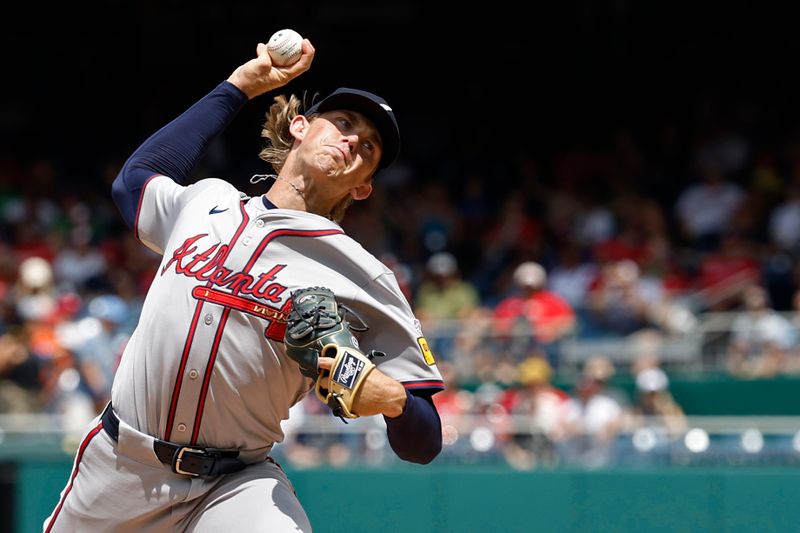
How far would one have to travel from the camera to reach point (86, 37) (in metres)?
17.3

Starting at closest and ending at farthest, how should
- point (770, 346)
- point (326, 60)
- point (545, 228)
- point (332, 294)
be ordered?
point (332, 294) → point (770, 346) → point (545, 228) → point (326, 60)

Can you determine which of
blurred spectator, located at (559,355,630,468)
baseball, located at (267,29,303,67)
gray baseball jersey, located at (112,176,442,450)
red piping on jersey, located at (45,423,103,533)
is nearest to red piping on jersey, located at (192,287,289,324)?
gray baseball jersey, located at (112,176,442,450)

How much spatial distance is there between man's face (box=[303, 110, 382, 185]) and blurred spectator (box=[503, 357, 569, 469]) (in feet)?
14.1

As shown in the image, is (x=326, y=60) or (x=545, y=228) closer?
(x=545, y=228)

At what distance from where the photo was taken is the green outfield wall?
6398 mm

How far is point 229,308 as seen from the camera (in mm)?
3070

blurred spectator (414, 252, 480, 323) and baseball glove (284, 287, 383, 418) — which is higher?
blurred spectator (414, 252, 480, 323)

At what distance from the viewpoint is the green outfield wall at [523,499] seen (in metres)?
6.40

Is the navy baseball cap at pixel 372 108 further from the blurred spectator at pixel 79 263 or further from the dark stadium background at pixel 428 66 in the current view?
the dark stadium background at pixel 428 66

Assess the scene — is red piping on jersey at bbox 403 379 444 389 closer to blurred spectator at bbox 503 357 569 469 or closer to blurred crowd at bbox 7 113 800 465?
blurred spectator at bbox 503 357 569 469

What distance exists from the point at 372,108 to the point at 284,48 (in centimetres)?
36

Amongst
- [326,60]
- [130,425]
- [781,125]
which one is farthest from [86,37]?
[130,425]

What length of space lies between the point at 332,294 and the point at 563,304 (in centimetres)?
637

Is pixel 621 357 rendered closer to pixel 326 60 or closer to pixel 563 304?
pixel 563 304
